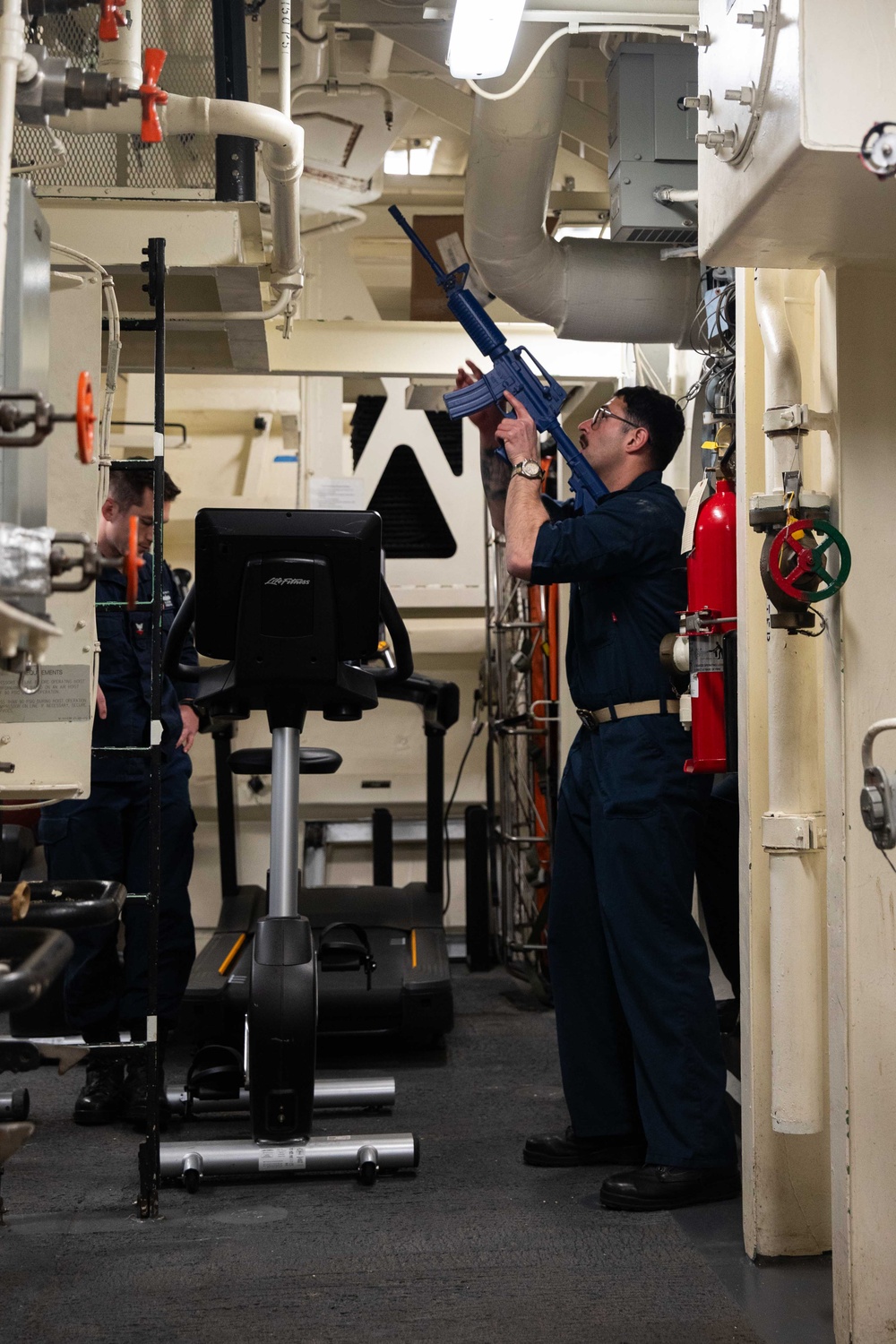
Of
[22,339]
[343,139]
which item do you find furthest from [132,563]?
[343,139]

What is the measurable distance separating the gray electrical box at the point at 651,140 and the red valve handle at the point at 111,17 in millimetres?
1887

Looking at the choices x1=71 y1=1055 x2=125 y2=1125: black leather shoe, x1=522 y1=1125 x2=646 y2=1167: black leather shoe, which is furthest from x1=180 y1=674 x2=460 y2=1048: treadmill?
x1=522 y1=1125 x2=646 y2=1167: black leather shoe

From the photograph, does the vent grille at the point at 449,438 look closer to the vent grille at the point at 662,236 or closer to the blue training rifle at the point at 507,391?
the blue training rifle at the point at 507,391

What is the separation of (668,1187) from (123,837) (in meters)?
1.88

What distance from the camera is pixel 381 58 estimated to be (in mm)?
4062

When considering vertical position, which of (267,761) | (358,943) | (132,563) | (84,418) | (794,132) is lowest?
(358,943)

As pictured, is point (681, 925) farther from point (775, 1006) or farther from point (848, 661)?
point (848, 661)

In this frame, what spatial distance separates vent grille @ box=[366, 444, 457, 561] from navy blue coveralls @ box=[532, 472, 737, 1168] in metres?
2.60

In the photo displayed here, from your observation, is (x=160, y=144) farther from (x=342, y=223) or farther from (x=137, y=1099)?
(x=137, y=1099)

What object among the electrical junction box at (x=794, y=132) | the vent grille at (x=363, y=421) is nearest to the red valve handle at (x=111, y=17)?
the electrical junction box at (x=794, y=132)

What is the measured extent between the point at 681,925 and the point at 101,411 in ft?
5.56

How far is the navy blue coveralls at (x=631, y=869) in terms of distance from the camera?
2.71 m

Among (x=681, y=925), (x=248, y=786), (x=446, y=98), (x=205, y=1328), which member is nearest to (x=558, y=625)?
(x=248, y=786)

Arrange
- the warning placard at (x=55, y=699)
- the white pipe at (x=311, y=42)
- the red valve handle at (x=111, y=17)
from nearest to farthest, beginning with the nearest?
the red valve handle at (x=111, y=17), the warning placard at (x=55, y=699), the white pipe at (x=311, y=42)
